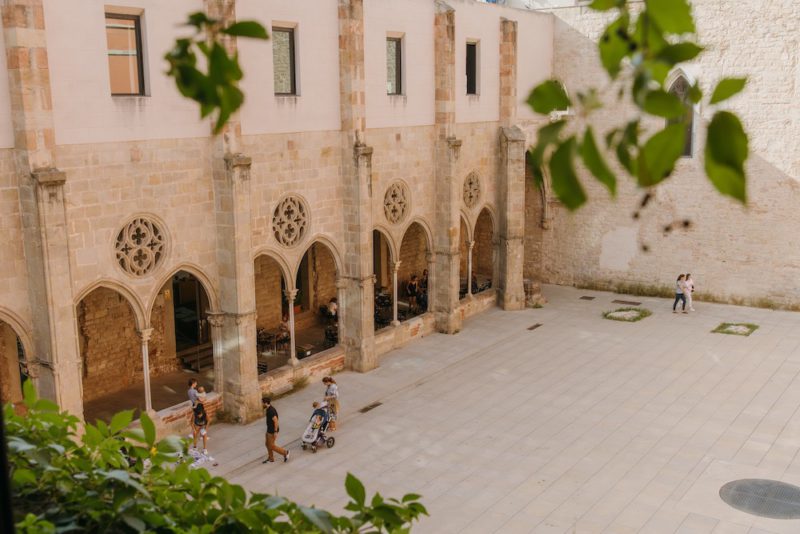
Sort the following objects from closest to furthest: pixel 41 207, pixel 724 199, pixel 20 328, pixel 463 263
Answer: pixel 41 207
pixel 20 328
pixel 724 199
pixel 463 263

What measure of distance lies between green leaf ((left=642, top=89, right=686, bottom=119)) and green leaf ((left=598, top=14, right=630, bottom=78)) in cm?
14

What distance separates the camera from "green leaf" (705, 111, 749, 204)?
5.70 feet

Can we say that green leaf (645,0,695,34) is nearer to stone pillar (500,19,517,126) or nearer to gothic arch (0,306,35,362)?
gothic arch (0,306,35,362)

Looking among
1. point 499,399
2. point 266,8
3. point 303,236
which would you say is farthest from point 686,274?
point 266,8

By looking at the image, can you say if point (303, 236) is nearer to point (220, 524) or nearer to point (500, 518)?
point (500, 518)

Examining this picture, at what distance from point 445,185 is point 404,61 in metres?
3.36

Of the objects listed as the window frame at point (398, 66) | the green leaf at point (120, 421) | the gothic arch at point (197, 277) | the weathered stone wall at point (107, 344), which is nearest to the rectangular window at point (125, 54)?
the gothic arch at point (197, 277)

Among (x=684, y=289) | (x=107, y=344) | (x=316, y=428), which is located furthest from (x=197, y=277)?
(x=684, y=289)

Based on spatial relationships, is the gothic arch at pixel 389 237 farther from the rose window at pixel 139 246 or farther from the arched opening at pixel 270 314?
the rose window at pixel 139 246

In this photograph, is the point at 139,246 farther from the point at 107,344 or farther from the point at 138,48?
the point at 107,344

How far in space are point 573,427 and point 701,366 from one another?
507 cm

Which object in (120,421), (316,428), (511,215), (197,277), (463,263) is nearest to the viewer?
(120,421)

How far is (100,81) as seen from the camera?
13.9 meters

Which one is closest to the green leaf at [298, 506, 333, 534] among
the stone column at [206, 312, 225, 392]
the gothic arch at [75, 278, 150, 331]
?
the gothic arch at [75, 278, 150, 331]
